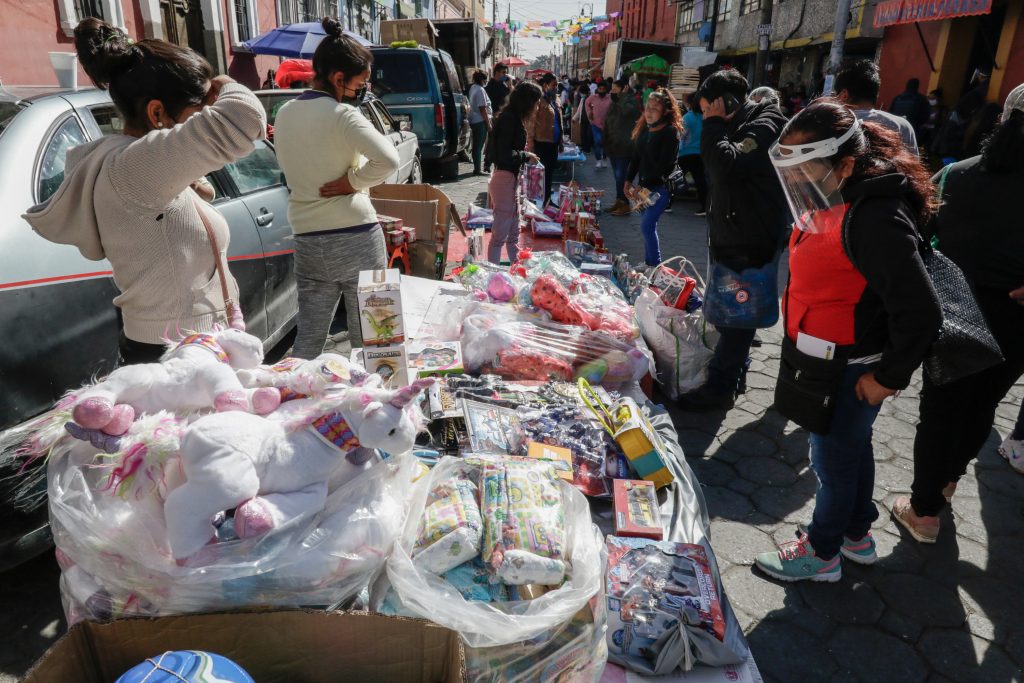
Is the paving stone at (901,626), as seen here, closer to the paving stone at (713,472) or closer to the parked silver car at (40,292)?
the paving stone at (713,472)

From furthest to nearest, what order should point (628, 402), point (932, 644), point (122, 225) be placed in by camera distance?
point (628, 402) < point (932, 644) < point (122, 225)

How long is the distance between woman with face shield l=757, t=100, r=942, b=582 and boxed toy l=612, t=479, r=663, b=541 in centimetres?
58

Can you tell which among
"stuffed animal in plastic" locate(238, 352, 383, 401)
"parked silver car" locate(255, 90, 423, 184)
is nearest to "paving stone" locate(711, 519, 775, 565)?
"stuffed animal in plastic" locate(238, 352, 383, 401)

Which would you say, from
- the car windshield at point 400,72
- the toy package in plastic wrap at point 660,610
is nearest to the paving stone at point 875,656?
the toy package in plastic wrap at point 660,610

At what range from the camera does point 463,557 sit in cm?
162

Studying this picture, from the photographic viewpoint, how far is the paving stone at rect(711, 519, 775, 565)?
2558 millimetres

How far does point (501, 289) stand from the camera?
371 centimetres

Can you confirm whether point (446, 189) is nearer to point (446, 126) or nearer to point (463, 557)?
point (446, 126)

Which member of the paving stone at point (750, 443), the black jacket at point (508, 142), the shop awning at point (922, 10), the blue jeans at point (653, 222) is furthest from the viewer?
the shop awning at point (922, 10)

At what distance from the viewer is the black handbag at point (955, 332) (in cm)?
192

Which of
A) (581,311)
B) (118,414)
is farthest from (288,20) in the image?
(118,414)

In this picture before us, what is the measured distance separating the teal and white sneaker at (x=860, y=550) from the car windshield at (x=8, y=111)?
350 cm

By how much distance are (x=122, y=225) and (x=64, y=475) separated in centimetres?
77

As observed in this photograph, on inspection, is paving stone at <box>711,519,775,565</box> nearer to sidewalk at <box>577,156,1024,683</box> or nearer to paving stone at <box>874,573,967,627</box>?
sidewalk at <box>577,156,1024,683</box>
